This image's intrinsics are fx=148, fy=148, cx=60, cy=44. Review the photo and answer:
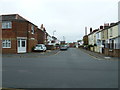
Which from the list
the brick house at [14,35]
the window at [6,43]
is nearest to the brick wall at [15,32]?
the brick house at [14,35]

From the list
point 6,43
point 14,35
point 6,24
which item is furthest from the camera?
point 6,24

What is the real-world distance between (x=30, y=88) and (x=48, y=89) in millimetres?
731

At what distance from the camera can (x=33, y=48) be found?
104ft

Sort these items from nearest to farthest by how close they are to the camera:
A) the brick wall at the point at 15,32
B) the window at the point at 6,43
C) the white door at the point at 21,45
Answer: the brick wall at the point at 15,32
the window at the point at 6,43
the white door at the point at 21,45

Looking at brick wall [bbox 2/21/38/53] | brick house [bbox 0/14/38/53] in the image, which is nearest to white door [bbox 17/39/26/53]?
brick house [bbox 0/14/38/53]

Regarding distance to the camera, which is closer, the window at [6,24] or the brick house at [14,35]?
the brick house at [14,35]

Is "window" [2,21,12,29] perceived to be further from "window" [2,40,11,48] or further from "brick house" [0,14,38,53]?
"window" [2,40,11,48]

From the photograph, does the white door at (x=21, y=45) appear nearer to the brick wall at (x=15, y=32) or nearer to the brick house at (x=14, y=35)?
the brick house at (x=14, y=35)

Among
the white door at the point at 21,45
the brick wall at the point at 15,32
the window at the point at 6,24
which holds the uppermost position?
the window at the point at 6,24

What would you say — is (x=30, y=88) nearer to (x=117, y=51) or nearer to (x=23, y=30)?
(x=117, y=51)

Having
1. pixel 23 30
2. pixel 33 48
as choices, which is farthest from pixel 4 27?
pixel 33 48

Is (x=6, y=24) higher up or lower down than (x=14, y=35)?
higher up

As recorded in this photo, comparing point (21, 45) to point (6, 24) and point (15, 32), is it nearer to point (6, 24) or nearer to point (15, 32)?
point (15, 32)

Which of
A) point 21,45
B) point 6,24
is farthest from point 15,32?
point 21,45
